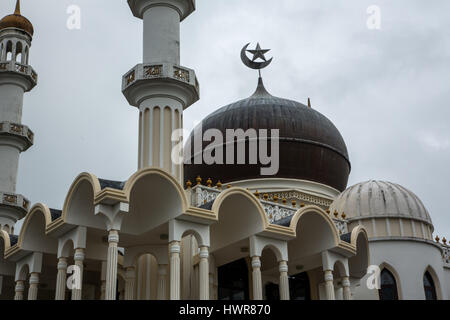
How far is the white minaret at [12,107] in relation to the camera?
97.5 feet

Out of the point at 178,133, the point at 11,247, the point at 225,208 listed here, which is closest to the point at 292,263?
the point at 225,208

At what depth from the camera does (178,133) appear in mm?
22094

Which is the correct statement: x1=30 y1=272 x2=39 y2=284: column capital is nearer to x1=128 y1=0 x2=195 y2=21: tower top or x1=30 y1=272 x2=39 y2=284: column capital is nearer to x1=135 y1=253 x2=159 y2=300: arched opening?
x1=135 y1=253 x2=159 y2=300: arched opening

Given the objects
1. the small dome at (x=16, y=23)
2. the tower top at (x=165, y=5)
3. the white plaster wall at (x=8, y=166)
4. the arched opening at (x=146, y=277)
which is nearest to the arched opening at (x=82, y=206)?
the arched opening at (x=146, y=277)

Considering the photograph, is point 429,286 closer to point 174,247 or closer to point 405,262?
point 405,262

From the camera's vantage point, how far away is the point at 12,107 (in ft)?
102

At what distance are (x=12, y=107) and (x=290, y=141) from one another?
533 inches

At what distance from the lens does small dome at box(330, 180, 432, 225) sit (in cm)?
2532

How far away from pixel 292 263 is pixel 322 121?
363 inches

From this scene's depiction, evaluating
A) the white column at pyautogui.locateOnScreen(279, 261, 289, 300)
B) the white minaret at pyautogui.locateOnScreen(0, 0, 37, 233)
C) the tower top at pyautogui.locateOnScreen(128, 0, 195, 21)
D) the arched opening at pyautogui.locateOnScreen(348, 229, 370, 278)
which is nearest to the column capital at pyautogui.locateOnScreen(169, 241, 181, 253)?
the white column at pyautogui.locateOnScreen(279, 261, 289, 300)

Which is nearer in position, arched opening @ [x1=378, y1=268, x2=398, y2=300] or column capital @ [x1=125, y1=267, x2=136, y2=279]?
column capital @ [x1=125, y1=267, x2=136, y2=279]

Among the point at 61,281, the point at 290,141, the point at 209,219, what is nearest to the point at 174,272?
the point at 209,219

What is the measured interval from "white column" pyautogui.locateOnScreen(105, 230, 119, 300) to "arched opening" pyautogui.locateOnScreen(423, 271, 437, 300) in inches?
540

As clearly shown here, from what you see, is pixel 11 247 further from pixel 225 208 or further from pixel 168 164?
pixel 225 208
